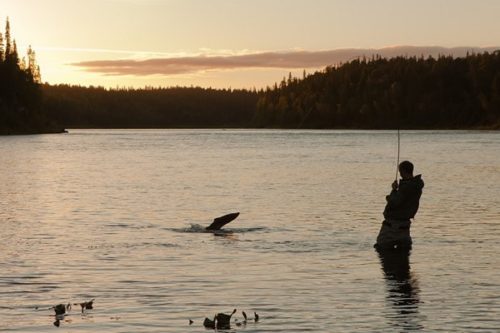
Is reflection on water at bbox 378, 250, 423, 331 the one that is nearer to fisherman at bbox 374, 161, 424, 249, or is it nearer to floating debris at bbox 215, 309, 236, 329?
fisherman at bbox 374, 161, 424, 249

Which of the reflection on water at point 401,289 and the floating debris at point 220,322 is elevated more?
the floating debris at point 220,322

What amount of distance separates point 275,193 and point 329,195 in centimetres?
341

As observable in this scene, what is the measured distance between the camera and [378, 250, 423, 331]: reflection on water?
17469 millimetres

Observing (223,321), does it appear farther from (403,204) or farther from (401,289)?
(403,204)

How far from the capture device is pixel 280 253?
90.9ft

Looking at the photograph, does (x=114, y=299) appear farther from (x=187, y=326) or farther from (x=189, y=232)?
(x=189, y=232)

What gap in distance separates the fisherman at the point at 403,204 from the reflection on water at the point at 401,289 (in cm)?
60

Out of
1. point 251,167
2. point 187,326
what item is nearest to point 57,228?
point 187,326

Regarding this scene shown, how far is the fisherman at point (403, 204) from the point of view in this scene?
24.4m

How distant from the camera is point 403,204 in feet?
80.6

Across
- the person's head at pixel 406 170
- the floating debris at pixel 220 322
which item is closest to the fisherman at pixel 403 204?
the person's head at pixel 406 170

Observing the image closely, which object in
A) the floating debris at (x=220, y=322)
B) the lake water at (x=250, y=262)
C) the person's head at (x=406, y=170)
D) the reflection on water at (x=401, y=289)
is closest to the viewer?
the floating debris at (x=220, y=322)

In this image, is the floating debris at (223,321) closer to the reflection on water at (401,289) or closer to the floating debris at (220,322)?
the floating debris at (220,322)

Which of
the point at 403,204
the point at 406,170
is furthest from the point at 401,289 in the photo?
the point at 406,170
